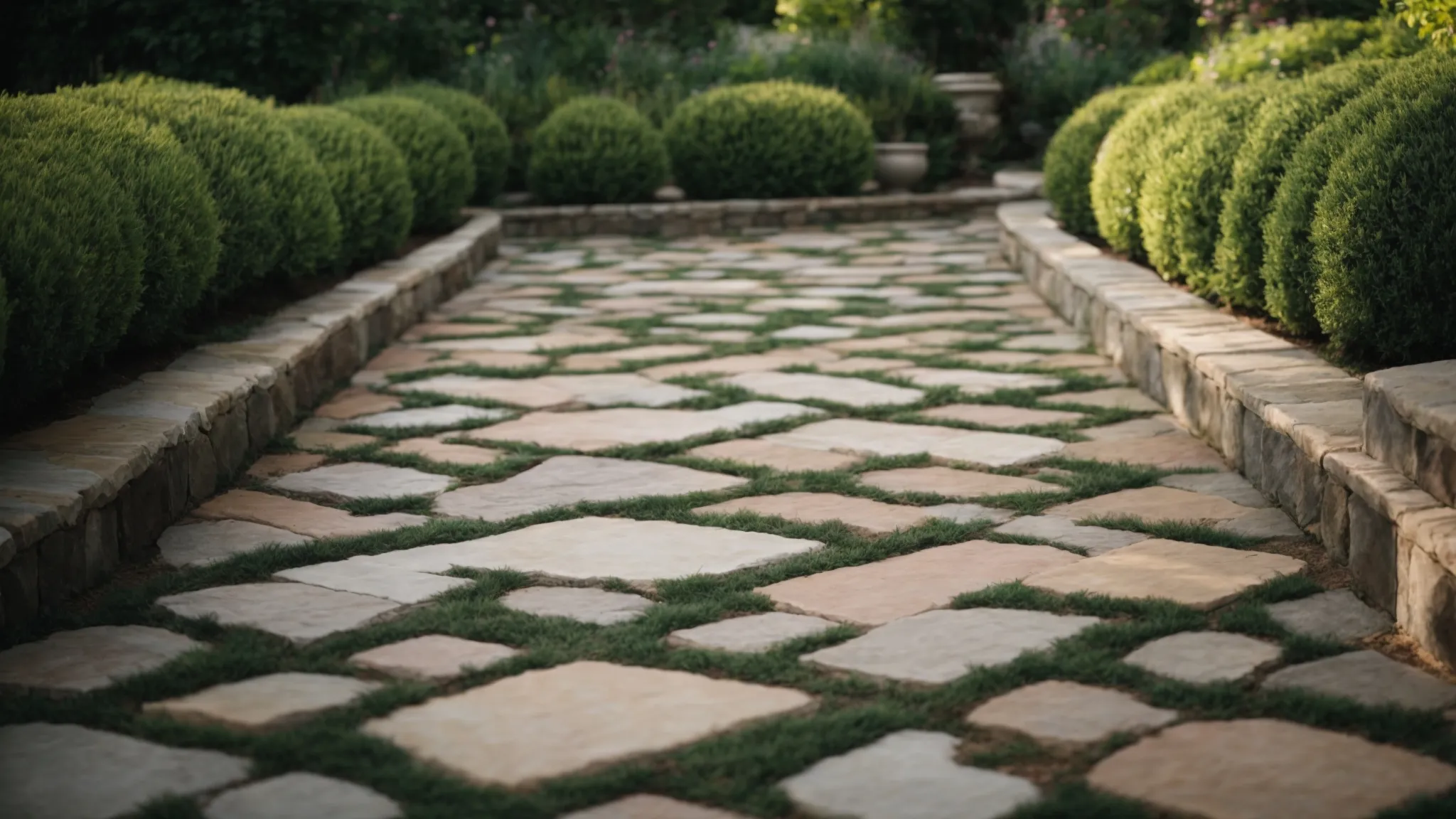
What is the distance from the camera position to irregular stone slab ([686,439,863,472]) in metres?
3.88

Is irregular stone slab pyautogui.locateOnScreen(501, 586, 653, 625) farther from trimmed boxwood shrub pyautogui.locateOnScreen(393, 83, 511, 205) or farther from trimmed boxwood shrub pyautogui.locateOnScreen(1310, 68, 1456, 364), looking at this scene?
trimmed boxwood shrub pyautogui.locateOnScreen(393, 83, 511, 205)

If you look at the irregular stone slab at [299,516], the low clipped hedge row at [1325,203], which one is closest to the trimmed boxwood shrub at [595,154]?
the low clipped hedge row at [1325,203]

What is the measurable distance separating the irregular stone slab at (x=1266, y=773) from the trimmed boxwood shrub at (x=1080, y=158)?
5.43 metres

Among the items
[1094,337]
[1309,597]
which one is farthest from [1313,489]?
[1094,337]

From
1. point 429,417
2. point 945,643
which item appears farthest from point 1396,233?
point 429,417

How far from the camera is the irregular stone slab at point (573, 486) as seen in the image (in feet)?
11.6

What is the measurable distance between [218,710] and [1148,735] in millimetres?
1393

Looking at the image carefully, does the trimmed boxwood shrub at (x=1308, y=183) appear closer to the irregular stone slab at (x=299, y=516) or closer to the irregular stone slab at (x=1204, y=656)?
the irregular stone slab at (x=1204, y=656)

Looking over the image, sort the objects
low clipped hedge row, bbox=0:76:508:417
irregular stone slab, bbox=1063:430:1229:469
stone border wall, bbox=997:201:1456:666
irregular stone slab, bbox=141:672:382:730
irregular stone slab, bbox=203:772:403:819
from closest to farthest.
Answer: irregular stone slab, bbox=203:772:403:819
irregular stone slab, bbox=141:672:382:730
stone border wall, bbox=997:201:1456:666
low clipped hedge row, bbox=0:76:508:417
irregular stone slab, bbox=1063:430:1229:469

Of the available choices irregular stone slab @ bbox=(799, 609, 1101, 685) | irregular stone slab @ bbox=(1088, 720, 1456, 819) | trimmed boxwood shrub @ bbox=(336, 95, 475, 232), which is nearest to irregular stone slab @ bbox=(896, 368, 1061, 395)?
irregular stone slab @ bbox=(799, 609, 1101, 685)

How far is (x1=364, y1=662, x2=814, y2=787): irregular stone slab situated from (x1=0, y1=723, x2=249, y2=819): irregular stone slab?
25 cm

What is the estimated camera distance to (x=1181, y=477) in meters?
3.68

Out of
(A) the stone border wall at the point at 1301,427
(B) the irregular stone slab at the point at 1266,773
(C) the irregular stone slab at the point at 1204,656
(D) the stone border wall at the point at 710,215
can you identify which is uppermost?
(D) the stone border wall at the point at 710,215

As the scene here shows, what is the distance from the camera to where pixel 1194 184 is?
511 centimetres
